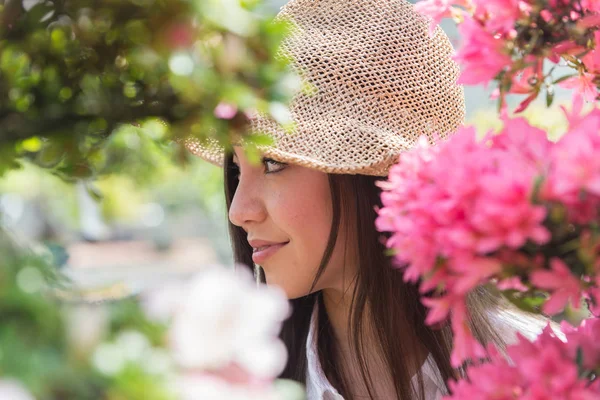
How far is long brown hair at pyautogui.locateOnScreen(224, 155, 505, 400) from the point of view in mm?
1460

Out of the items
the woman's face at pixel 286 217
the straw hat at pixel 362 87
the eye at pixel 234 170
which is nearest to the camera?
the straw hat at pixel 362 87

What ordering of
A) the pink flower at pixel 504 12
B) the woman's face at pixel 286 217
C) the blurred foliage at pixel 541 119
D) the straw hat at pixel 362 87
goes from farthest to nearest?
the blurred foliage at pixel 541 119 → the woman's face at pixel 286 217 → the straw hat at pixel 362 87 → the pink flower at pixel 504 12

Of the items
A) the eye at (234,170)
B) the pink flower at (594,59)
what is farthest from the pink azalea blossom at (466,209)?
the eye at (234,170)

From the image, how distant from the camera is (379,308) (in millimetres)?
1544

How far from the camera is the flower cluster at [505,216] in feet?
2.02

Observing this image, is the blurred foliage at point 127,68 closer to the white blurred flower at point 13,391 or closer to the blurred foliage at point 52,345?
the blurred foliage at point 52,345

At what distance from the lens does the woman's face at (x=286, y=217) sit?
1.40 m

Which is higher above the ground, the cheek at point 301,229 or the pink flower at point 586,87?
the pink flower at point 586,87

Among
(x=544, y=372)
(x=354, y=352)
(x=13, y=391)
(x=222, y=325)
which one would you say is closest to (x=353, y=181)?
(x=354, y=352)

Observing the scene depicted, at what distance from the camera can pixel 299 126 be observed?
4.30 feet

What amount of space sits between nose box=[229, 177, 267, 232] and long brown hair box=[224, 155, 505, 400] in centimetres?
15

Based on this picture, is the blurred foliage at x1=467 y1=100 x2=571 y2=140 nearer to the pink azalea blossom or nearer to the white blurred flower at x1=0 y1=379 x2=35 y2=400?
the pink azalea blossom

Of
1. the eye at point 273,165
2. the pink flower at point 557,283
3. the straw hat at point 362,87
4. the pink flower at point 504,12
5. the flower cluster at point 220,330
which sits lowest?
the eye at point 273,165

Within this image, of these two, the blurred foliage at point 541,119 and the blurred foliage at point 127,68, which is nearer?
the blurred foliage at point 127,68
